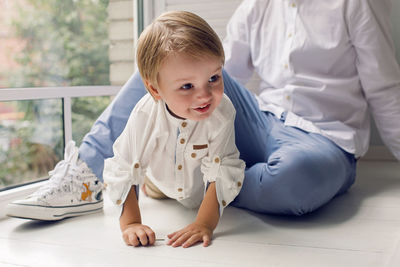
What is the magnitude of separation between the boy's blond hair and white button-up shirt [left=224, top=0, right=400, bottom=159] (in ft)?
1.97

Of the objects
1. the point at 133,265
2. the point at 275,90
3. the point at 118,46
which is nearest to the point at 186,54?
the point at 133,265

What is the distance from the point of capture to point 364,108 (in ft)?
5.61

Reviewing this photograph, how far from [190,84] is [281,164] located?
41cm

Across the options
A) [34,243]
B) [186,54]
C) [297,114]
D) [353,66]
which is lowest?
[34,243]

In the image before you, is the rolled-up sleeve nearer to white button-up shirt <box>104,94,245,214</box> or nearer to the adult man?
white button-up shirt <box>104,94,245,214</box>

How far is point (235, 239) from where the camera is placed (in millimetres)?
1226

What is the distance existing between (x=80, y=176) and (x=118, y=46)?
1042 millimetres

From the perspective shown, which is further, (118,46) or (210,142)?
(118,46)

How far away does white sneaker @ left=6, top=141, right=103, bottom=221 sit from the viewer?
1.36 metres

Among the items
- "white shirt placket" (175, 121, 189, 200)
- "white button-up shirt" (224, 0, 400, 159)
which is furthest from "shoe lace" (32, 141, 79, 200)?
"white button-up shirt" (224, 0, 400, 159)

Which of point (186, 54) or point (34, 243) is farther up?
point (186, 54)

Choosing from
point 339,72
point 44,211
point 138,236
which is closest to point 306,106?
point 339,72

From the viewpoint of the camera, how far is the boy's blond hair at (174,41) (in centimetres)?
108

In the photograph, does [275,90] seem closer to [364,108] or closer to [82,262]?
[364,108]
